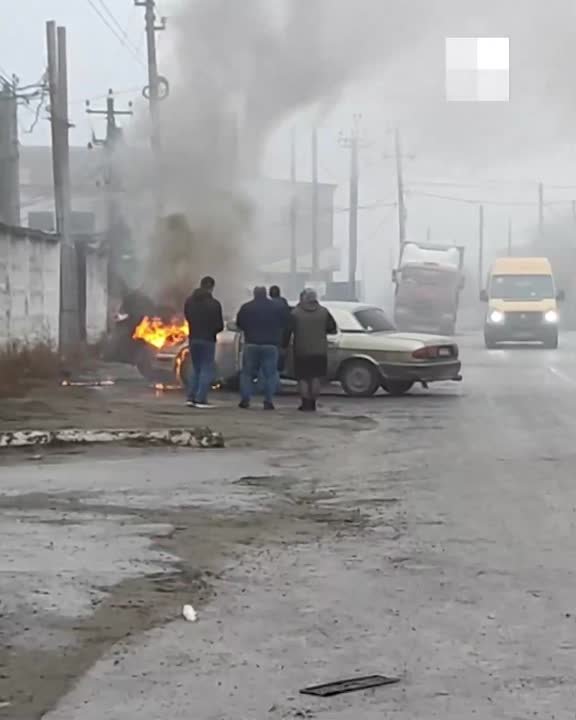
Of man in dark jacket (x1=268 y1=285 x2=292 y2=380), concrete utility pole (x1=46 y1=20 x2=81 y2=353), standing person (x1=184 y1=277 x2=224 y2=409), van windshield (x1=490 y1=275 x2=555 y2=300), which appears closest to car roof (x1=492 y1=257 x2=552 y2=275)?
van windshield (x1=490 y1=275 x2=555 y2=300)

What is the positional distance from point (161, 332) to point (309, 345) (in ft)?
19.3

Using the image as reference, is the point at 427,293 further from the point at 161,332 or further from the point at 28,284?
the point at 161,332

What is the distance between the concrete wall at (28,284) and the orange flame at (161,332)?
2.07m

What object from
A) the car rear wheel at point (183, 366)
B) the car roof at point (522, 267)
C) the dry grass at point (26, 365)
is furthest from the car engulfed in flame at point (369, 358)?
the car roof at point (522, 267)

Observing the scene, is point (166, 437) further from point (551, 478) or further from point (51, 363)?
point (51, 363)

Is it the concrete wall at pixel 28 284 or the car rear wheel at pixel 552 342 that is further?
the car rear wheel at pixel 552 342

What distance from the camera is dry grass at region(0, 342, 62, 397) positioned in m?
22.6

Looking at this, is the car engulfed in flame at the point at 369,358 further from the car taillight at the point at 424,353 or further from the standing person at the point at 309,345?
the standing person at the point at 309,345

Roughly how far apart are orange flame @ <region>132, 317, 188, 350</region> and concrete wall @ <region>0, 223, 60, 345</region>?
2.07m

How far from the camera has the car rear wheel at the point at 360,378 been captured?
21.7 metres

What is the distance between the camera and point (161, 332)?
80.7 feet

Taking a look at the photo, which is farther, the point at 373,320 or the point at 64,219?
the point at 64,219

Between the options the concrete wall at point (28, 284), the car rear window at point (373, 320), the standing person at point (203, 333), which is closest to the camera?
the standing person at point (203, 333)

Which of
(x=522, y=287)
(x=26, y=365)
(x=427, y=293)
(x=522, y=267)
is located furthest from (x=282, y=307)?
(x=427, y=293)
